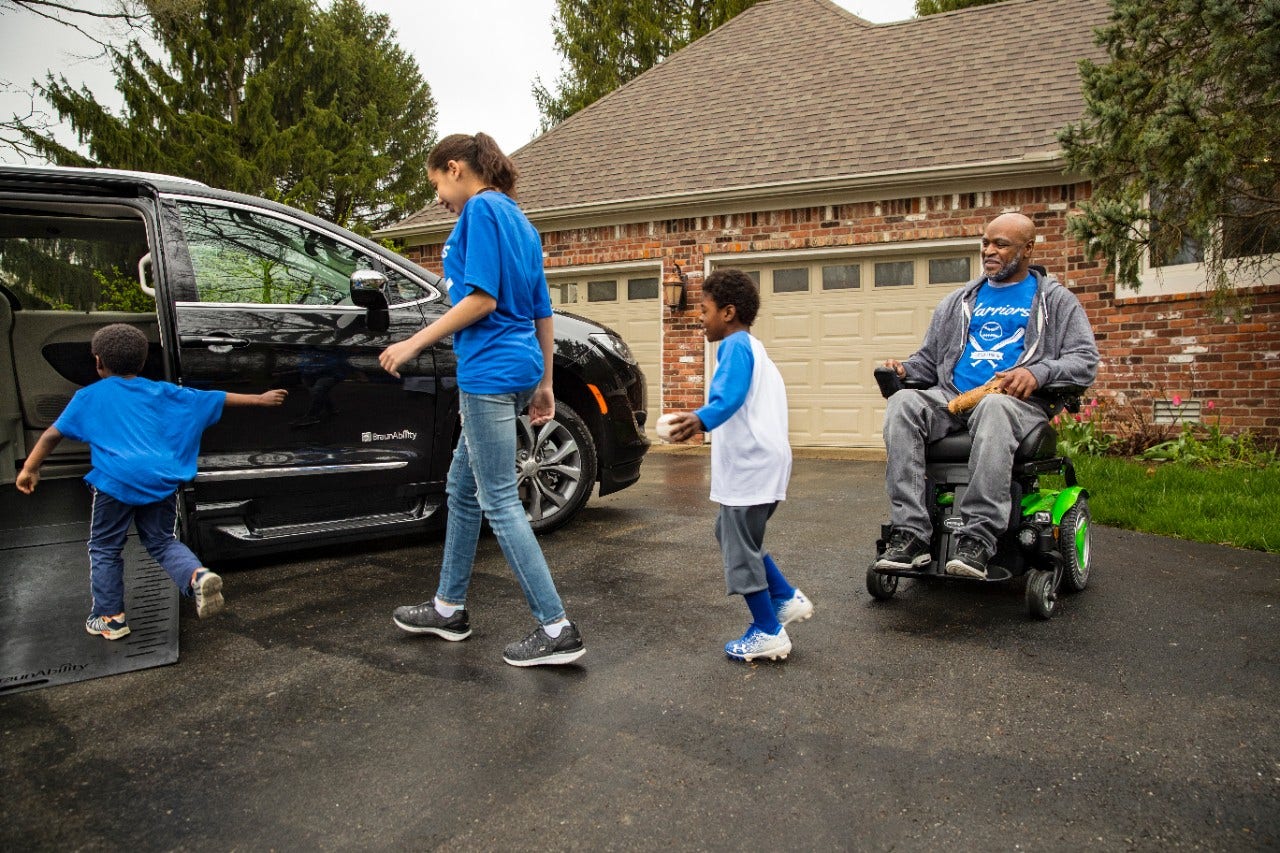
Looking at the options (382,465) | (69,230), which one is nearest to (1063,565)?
(382,465)

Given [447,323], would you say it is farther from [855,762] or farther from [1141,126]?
[1141,126]

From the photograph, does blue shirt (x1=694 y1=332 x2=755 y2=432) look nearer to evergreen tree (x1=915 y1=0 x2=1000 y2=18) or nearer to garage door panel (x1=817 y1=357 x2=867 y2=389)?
garage door panel (x1=817 y1=357 x2=867 y2=389)

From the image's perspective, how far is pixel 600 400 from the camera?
532 centimetres

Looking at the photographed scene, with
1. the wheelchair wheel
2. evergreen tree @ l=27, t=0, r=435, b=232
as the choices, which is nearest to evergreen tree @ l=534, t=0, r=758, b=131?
evergreen tree @ l=27, t=0, r=435, b=232

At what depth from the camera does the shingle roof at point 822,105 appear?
10320 mm

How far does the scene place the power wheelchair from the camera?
3.55 m

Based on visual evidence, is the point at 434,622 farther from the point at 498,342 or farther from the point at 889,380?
the point at 889,380

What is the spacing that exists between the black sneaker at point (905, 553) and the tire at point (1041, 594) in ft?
1.31

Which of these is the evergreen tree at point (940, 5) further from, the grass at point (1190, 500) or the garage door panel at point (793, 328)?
the grass at point (1190, 500)

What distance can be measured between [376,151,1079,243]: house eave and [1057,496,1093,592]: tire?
18.1 ft

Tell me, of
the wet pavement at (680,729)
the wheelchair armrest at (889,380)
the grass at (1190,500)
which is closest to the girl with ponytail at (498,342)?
the wet pavement at (680,729)

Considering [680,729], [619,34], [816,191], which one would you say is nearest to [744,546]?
[680,729]

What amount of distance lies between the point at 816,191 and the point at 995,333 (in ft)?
22.5

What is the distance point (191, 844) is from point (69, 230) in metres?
4.34
